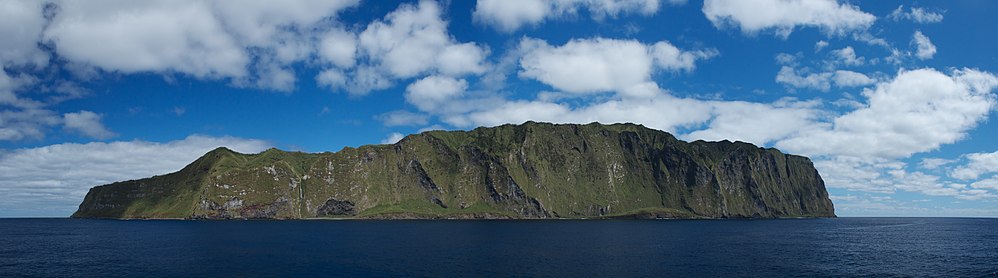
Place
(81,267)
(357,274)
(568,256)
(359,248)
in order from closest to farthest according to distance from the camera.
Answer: (357,274), (81,267), (568,256), (359,248)

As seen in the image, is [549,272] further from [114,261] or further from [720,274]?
[114,261]

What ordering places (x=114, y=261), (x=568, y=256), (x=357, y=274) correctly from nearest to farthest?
(x=357, y=274)
(x=114, y=261)
(x=568, y=256)

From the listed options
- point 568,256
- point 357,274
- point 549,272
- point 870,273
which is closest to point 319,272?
point 357,274

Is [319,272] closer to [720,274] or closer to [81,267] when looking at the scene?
[81,267]

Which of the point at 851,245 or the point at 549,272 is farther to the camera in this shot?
the point at 851,245

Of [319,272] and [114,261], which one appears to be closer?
[319,272]

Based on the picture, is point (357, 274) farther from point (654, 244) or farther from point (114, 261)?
point (654, 244)

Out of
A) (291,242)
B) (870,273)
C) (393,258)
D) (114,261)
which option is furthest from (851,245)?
(114,261)

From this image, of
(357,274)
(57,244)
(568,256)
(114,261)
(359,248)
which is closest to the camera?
(357,274)

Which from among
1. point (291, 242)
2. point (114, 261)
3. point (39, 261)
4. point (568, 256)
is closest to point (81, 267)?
point (114, 261)

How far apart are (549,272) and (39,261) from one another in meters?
94.0

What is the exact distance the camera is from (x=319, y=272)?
95625 mm

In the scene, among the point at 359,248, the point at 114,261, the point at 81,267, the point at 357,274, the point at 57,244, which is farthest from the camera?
the point at 57,244

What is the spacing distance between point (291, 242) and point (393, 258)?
186 feet
